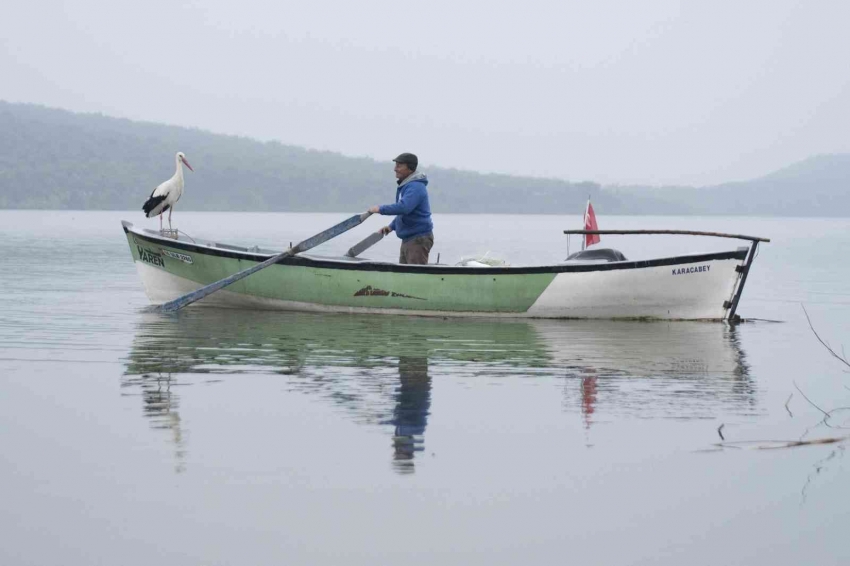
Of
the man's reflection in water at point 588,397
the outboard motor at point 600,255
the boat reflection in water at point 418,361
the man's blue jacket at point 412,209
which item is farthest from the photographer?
the outboard motor at point 600,255

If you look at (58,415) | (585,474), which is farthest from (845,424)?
(58,415)

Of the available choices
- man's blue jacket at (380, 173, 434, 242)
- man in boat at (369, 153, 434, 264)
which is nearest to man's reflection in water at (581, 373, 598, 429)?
man's blue jacket at (380, 173, 434, 242)

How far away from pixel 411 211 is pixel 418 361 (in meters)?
3.84

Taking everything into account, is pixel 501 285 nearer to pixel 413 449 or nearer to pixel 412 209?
pixel 412 209

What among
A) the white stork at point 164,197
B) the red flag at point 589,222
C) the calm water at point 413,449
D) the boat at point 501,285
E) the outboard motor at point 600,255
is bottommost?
the calm water at point 413,449

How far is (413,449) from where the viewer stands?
771 cm

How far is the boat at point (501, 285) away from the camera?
15.3 meters

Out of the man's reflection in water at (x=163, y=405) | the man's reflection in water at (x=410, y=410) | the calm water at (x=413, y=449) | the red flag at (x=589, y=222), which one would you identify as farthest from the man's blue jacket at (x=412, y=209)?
the man's reflection in water at (x=163, y=405)

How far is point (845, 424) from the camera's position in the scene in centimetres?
890

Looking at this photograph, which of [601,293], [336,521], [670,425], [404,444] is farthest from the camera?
[601,293]

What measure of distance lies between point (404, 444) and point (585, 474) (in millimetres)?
1332

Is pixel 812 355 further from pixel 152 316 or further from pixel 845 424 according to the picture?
pixel 152 316

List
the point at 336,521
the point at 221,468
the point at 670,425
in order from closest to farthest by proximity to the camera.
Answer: the point at 336,521, the point at 221,468, the point at 670,425

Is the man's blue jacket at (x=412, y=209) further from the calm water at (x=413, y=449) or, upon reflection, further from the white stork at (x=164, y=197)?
the white stork at (x=164, y=197)
